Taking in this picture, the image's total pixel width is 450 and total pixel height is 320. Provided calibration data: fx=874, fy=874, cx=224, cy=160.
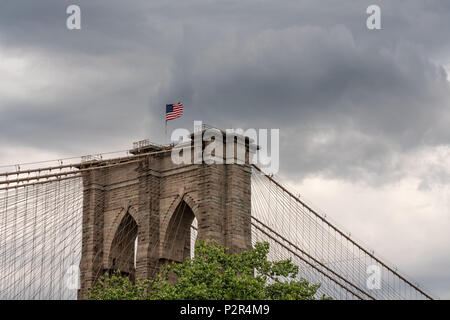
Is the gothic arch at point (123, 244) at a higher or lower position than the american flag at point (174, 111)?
lower

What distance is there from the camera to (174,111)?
195 feet

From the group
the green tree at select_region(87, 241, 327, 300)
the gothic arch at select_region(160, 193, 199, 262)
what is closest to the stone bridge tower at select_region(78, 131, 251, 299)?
the gothic arch at select_region(160, 193, 199, 262)

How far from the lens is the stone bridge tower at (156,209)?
55.5 metres

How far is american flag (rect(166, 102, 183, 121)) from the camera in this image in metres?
59.3

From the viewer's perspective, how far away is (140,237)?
58.7 metres

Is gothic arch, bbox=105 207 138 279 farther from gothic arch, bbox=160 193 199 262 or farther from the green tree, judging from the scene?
the green tree

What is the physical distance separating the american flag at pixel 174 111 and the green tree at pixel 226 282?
11573mm

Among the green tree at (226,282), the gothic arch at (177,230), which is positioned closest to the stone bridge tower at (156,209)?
the gothic arch at (177,230)

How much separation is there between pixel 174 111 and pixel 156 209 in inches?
266

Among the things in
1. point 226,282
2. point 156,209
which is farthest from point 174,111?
point 226,282

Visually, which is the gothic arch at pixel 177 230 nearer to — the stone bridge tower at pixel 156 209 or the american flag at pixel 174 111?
the stone bridge tower at pixel 156 209
